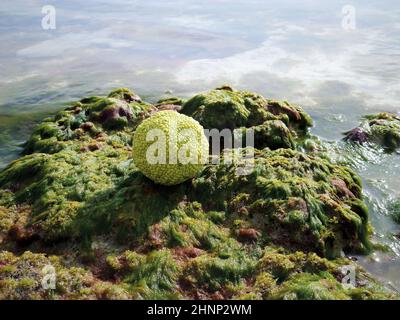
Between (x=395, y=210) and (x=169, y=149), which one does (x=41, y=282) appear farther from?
(x=395, y=210)

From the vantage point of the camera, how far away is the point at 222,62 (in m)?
13.9

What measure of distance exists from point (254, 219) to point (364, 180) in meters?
3.09

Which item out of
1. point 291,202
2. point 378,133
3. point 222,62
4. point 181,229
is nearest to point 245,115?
point 378,133

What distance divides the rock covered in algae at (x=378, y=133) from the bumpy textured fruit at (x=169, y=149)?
4.56 metres

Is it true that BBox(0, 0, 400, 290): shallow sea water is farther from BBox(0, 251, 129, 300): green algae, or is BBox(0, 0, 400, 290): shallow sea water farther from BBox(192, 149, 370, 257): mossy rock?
BBox(0, 251, 129, 300): green algae

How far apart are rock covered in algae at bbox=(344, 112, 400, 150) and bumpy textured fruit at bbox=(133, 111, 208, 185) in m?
4.56

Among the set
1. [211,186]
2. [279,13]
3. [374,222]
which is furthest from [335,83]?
[279,13]

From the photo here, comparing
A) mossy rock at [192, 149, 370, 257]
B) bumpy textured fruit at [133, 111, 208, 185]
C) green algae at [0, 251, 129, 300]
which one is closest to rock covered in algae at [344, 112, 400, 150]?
mossy rock at [192, 149, 370, 257]

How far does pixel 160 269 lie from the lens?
4562 millimetres

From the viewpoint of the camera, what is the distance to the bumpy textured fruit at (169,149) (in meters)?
5.40

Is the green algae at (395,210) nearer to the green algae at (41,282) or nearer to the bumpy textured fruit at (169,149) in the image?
the bumpy textured fruit at (169,149)

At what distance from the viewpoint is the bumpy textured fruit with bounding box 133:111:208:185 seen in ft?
17.7

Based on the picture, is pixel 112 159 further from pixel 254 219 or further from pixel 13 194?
pixel 254 219

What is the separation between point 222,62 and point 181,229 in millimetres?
9719
